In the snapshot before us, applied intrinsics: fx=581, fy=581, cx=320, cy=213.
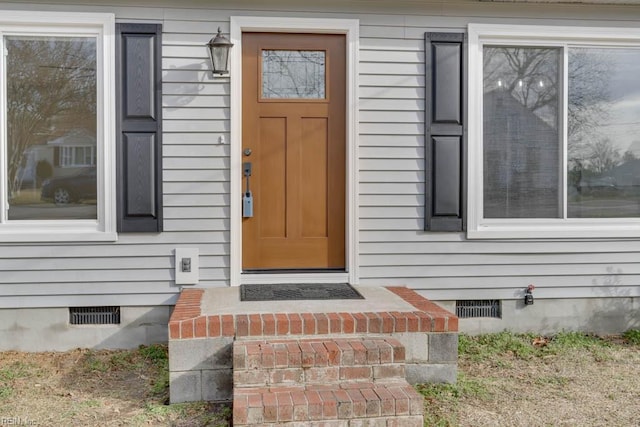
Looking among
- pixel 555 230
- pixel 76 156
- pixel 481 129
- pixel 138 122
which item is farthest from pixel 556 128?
pixel 76 156

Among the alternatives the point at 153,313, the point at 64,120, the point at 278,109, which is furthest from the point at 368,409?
the point at 64,120

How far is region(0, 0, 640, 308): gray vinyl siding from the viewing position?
4.32 metres

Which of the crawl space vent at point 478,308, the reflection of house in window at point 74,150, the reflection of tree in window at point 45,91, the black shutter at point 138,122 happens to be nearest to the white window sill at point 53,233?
the black shutter at point 138,122

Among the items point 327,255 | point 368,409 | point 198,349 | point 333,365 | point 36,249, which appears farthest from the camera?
point 327,255

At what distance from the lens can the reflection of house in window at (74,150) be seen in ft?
14.1

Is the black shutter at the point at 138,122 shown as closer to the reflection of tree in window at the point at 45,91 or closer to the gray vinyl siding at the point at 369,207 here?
the gray vinyl siding at the point at 369,207

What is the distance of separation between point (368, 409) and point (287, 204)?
202 cm

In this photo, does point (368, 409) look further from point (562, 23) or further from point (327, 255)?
point (562, 23)

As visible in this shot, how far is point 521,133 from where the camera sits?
184 inches

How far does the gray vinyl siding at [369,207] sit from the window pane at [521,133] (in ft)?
0.90

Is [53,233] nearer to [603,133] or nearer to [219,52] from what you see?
[219,52]

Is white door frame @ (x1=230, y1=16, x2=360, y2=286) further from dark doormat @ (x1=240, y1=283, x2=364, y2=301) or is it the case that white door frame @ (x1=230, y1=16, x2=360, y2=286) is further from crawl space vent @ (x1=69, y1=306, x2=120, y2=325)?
crawl space vent @ (x1=69, y1=306, x2=120, y2=325)

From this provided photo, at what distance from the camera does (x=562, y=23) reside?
461 centimetres

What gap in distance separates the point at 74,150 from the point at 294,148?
1.64m
